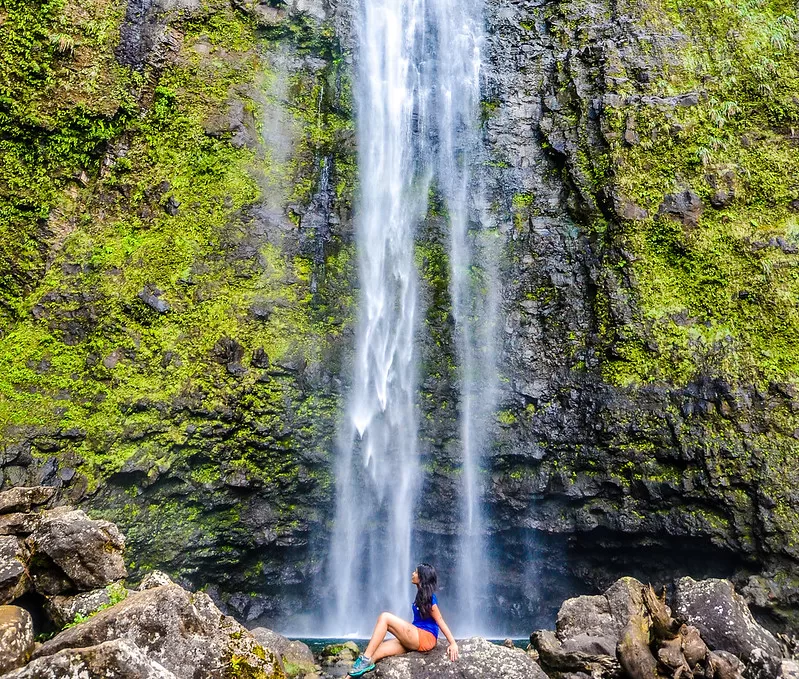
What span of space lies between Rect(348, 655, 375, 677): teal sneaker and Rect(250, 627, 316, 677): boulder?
2788 millimetres

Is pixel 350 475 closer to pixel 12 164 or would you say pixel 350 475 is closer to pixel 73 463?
pixel 73 463

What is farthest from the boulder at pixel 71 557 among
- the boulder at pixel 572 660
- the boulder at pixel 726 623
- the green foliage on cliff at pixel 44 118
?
the boulder at pixel 726 623

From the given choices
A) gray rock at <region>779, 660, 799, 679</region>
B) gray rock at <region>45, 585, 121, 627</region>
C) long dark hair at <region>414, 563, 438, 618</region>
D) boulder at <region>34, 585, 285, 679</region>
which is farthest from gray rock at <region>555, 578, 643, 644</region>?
gray rock at <region>45, 585, 121, 627</region>

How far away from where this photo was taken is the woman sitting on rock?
5.12 metres

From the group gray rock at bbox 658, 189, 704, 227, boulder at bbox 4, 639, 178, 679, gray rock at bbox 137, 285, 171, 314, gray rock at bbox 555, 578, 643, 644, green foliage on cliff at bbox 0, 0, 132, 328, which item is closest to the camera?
boulder at bbox 4, 639, 178, 679

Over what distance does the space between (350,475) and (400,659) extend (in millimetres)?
6505

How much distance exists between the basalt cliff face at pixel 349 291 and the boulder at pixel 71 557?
3.59m

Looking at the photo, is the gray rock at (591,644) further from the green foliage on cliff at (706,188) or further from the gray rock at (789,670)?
the green foliage on cliff at (706,188)

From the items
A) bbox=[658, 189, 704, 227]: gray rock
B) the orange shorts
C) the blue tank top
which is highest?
bbox=[658, 189, 704, 227]: gray rock

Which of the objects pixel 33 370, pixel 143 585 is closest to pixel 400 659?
pixel 143 585

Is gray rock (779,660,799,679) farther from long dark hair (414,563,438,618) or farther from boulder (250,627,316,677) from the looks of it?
boulder (250,627,316,677)

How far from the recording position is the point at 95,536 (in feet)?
20.0

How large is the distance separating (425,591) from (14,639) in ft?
Result: 10.5

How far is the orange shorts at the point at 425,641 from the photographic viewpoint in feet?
17.0
